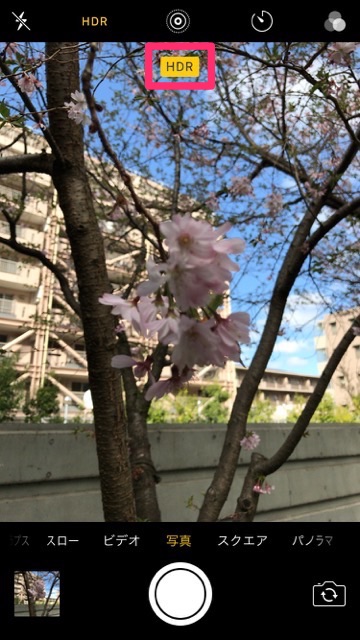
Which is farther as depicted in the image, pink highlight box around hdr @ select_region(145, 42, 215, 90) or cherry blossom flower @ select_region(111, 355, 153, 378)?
pink highlight box around hdr @ select_region(145, 42, 215, 90)

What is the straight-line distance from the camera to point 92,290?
92 centimetres

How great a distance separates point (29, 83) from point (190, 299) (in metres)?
1.09

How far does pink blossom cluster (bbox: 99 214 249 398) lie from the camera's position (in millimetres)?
350

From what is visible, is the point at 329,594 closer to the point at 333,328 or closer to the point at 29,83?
the point at 29,83

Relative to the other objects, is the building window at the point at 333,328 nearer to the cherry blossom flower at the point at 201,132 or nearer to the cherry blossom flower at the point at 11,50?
the cherry blossom flower at the point at 201,132

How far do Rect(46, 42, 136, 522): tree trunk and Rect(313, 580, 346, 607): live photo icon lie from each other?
14.9 inches

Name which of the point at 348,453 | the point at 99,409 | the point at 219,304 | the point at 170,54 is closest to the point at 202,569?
the point at 99,409

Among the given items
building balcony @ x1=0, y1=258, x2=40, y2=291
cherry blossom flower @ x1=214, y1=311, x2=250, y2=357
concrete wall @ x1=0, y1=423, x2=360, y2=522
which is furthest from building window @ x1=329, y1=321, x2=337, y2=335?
cherry blossom flower @ x1=214, y1=311, x2=250, y2=357

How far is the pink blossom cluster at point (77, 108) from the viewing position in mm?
965

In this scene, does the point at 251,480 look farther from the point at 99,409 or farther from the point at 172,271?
the point at 172,271

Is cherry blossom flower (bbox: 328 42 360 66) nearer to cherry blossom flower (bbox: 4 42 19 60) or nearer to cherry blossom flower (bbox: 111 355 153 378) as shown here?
cherry blossom flower (bbox: 4 42 19 60)

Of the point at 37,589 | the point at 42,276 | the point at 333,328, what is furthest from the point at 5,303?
the point at 333,328
